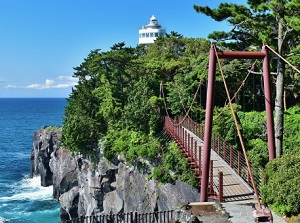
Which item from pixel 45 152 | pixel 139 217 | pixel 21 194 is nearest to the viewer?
pixel 139 217

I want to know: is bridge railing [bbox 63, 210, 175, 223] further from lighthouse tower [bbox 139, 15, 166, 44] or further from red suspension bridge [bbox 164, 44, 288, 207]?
lighthouse tower [bbox 139, 15, 166, 44]

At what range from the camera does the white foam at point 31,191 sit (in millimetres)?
38156

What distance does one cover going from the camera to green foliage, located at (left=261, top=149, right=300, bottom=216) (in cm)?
891

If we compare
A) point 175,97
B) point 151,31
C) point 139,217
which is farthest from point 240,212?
point 151,31

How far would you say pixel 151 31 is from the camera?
6644 cm

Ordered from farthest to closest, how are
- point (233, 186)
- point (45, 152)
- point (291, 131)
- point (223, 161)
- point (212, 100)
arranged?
point (45, 152) < point (291, 131) < point (223, 161) < point (233, 186) < point (212, 100)

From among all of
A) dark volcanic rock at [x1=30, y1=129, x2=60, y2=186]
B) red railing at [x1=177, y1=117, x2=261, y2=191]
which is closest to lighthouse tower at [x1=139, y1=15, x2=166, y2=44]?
dark volcanic rock at [x1=30, y1=129, x2=60, y2=186]

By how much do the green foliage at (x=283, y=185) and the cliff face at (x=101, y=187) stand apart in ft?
15.2

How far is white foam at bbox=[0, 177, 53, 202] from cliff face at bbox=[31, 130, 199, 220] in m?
1.28

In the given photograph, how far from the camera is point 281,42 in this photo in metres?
13.0

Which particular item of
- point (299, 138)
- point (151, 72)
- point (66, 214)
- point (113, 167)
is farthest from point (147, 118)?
point (66, 214)

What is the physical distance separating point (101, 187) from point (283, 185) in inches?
739

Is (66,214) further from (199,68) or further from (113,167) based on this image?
(199,68)

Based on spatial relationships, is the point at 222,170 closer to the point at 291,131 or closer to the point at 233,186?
the point at 233,186
